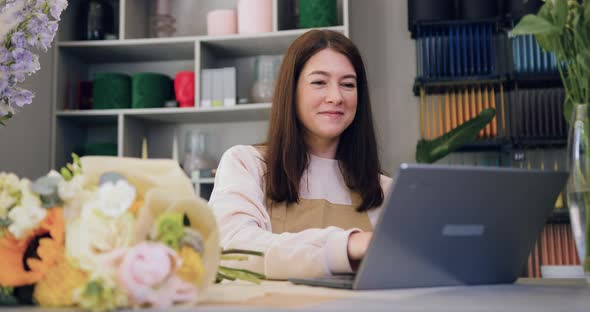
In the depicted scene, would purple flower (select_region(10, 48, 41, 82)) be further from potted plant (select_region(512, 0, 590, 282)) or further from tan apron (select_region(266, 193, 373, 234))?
potted plant (select_region(512, 0, 590, 282))

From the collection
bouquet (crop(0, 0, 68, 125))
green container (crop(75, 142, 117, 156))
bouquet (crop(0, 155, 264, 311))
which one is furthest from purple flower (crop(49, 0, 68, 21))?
green container (crop(75, 142, 117, 156))

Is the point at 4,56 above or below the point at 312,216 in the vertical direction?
above

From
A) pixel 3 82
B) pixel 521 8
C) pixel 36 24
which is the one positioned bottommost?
pixel 3 82

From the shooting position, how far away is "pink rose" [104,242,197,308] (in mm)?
556

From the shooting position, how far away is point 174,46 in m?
2.98

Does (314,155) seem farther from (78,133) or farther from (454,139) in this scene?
(78,133)

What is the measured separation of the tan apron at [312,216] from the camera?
5.12ft

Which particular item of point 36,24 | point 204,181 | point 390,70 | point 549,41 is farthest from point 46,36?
point 390,70

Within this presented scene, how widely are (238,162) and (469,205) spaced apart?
34.8 inches

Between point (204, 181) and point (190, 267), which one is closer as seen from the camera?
point (190, 267)

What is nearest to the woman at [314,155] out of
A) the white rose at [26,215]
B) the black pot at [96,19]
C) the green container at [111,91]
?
the white rose at [26,215]

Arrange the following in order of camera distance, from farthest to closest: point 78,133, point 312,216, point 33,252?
1. point 78,133
2. point 312,216
3. point 33,252

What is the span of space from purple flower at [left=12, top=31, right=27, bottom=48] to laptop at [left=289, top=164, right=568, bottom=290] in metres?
0.65

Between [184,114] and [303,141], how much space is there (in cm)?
133
